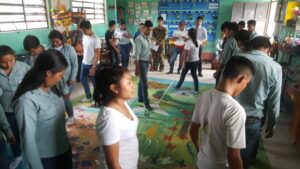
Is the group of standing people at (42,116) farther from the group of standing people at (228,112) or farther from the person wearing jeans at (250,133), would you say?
the person wearing jeans at (250,133)

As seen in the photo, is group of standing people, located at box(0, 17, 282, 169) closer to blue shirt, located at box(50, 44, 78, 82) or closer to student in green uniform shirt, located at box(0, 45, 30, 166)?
student in green uniform shirt, located at box(0, 45, 30, 166)

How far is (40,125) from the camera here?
1287 mm

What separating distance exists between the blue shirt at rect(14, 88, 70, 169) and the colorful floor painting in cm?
120

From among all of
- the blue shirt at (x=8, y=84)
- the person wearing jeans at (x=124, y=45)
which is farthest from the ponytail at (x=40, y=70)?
the person wearing jeans at (x=124, y=45)

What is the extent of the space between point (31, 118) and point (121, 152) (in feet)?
1.74

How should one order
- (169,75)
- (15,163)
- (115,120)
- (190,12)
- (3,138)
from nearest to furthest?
(115,120) → (3,138) → (15,163) → (169,75) → (190,12)

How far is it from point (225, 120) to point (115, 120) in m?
0.59

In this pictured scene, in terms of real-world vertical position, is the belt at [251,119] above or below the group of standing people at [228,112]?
below

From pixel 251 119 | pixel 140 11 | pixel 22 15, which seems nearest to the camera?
pixel 251 119

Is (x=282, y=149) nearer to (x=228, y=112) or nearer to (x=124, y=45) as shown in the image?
(x=228, y=112)

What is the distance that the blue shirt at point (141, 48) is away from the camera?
141 inches

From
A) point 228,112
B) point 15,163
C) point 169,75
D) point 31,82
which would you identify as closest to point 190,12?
point 169,75

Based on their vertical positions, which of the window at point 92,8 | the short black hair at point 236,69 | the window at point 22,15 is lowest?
the short black hair at point 236,69

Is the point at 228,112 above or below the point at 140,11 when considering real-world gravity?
below
